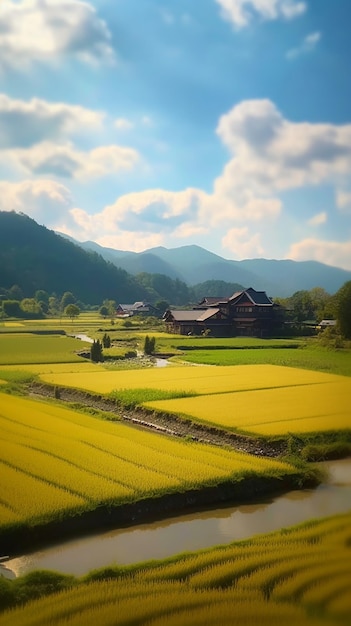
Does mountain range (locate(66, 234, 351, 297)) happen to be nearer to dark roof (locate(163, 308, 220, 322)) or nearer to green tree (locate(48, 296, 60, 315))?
dark roof (locate(163, 308, 220, 322))

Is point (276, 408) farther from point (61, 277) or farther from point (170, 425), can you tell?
point (61, 277)

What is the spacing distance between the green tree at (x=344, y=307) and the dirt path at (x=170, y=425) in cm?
543

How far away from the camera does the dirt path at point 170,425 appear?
Answer: 10.2 meters

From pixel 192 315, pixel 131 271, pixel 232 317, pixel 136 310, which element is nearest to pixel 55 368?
pixel 232 317

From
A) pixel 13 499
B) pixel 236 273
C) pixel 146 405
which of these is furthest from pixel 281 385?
pixel 236 273

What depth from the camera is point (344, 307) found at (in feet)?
47.3

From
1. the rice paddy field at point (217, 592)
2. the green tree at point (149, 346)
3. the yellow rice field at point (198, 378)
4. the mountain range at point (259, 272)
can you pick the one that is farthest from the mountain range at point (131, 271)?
the rice paddy field at point (217, 592)

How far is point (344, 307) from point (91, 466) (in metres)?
8.83

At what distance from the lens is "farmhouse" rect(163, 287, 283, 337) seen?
30.6 m

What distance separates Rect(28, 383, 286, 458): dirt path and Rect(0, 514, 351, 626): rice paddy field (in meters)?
4.07

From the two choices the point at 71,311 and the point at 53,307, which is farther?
the point at 53,307

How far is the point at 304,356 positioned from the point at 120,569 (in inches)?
633

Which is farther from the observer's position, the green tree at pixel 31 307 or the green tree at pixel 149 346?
the green tree at pixel 31 307

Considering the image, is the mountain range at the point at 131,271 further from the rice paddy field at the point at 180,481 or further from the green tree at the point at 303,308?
the rice paddy field at the point at 180,481
